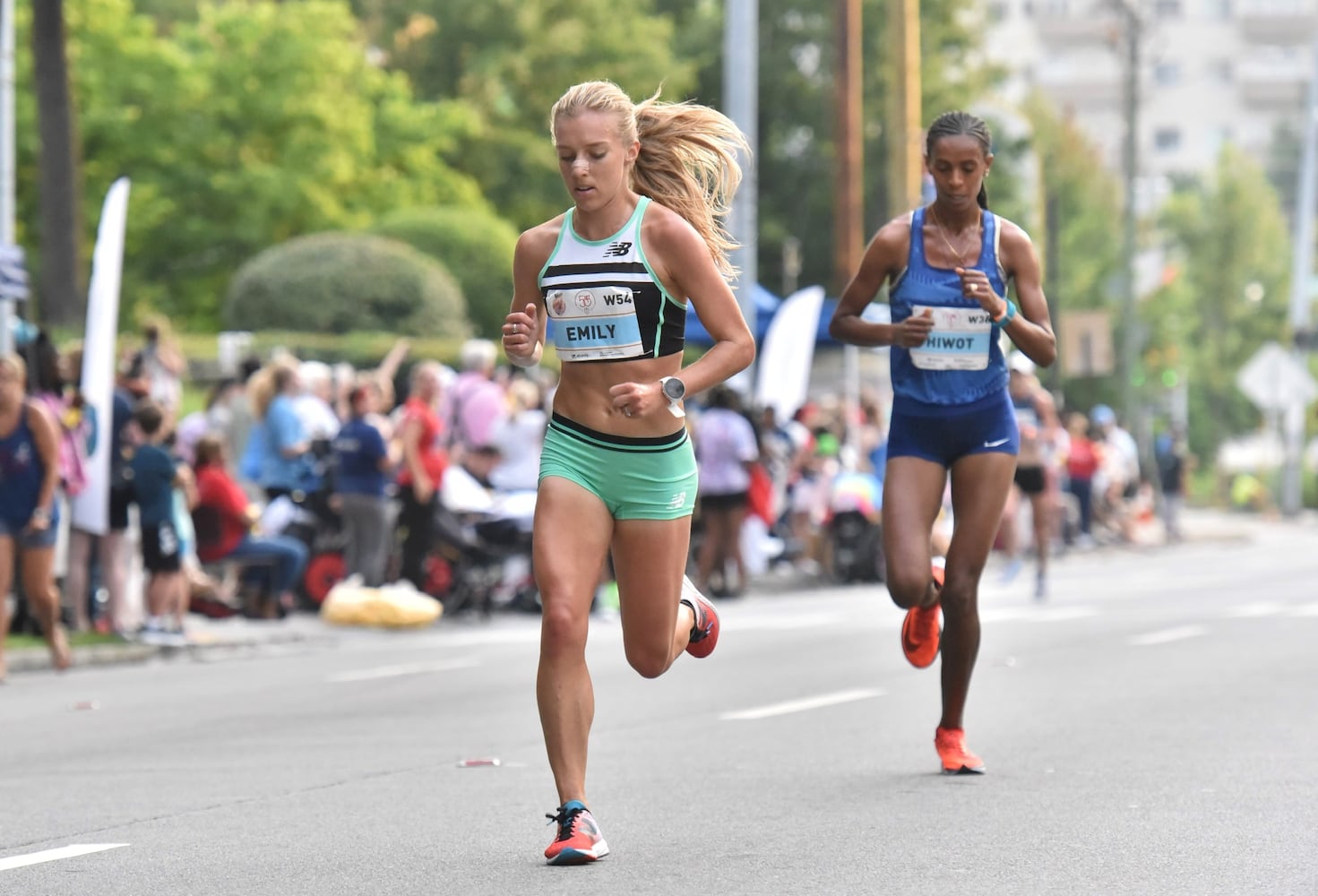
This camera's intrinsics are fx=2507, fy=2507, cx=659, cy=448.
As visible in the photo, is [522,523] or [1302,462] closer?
[522,523]

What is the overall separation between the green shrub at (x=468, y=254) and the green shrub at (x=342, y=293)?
16.7ft

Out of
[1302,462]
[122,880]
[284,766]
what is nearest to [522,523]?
[284,766]

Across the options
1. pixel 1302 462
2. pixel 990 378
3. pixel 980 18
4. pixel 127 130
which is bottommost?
pixel 1302 462

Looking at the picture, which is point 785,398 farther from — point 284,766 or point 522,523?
point 284,766

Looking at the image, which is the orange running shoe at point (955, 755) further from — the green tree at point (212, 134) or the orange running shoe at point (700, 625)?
the green tree at point (212, 134)

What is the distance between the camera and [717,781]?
341 inches

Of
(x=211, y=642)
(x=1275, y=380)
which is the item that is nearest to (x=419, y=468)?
(x=211, y=642)

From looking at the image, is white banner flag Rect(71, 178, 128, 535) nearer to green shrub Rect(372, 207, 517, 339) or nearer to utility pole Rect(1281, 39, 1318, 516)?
green shrub Rect(372, 207, 517, 339)

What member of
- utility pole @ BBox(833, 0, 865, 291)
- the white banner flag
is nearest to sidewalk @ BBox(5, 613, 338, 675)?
the white banner flag

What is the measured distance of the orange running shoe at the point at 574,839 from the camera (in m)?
6.70

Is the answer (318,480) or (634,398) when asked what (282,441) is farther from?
(634,398)

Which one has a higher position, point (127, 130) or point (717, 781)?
point (127, 130)

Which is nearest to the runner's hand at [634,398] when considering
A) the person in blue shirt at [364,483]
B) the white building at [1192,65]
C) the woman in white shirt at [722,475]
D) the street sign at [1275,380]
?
the person in blue shirt at [364,483]

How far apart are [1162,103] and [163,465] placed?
134m
